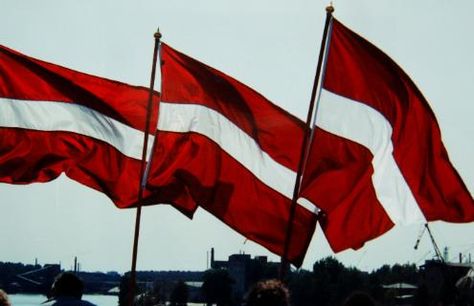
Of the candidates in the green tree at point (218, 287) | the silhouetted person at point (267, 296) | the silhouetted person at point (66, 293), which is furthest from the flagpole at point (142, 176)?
the green tree at point (218, 287)

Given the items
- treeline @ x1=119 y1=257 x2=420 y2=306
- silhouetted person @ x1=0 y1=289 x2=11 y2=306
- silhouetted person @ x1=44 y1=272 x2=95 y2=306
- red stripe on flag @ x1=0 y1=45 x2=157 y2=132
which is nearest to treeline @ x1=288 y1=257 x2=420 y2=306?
treeline @ x1=119 y1=257 x2=420 y2=306

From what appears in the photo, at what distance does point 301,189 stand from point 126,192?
10.1ft

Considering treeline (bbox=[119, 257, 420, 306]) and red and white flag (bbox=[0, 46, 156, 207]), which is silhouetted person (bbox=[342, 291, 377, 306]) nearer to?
red and white flag (bbox=[0, 46, 156, 207])

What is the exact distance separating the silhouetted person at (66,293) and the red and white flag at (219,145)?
647cm

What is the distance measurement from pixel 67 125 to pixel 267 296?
Result: 33.0 feet

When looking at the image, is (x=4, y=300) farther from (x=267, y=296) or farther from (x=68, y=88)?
(x=68, y=88)

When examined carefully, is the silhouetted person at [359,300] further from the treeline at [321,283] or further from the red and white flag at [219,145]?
the treeline at [321,283]

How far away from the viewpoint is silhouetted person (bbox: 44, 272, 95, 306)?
11.2m

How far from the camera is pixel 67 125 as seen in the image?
62.3ft

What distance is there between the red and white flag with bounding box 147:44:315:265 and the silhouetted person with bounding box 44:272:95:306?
255 inches

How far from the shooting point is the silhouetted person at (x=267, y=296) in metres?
9.45

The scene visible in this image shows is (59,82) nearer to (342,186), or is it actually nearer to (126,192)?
(126,192)

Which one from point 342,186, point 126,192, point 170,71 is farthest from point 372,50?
point 126,192

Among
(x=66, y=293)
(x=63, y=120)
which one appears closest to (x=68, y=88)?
(x=63, y=120)
